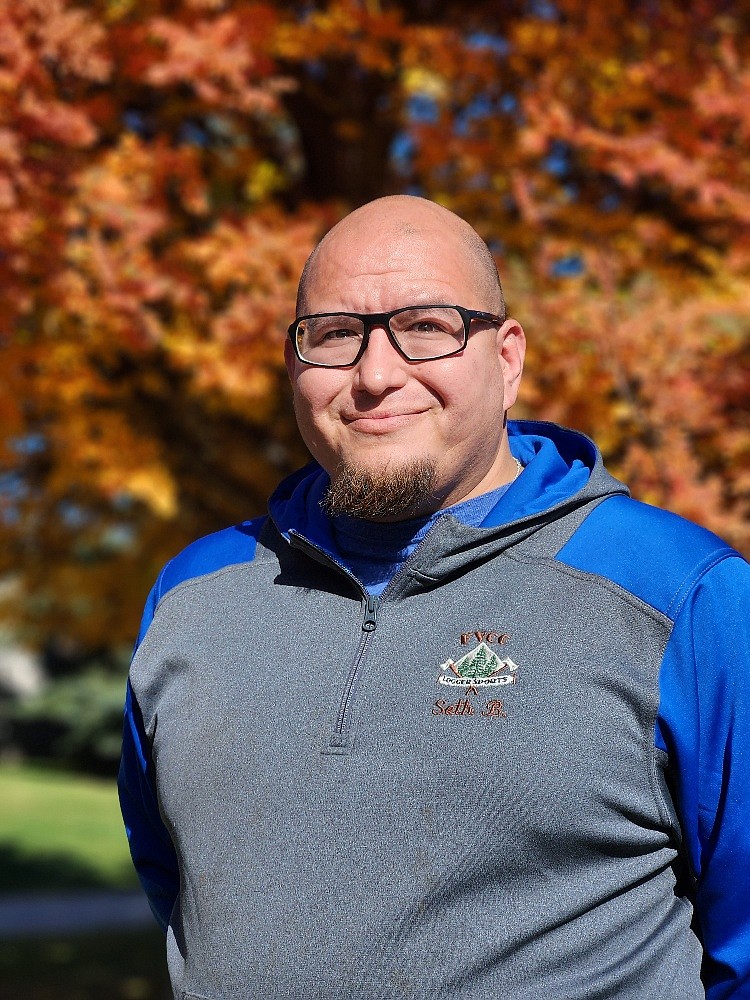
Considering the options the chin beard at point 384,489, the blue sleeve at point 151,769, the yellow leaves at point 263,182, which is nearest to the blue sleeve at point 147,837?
the blue sleeve at point 151,769

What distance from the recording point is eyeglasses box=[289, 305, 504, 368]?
1.89 m

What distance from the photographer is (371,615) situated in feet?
6.03

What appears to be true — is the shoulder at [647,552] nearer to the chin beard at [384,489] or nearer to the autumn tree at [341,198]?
the chin beard at [384,489]

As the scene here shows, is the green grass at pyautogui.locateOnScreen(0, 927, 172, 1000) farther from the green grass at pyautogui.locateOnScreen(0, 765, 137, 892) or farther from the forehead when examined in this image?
the forehead

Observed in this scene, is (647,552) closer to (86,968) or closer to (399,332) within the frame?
(399,332)

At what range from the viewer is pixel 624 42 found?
4.68m

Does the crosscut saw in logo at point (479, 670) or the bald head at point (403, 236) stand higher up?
the bald head at point (403, 236)

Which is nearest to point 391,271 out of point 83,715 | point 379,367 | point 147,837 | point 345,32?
point 379,367

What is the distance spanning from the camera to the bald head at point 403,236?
1.96m

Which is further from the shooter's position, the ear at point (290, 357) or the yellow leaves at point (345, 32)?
the yellow leaves at point (345, 32)

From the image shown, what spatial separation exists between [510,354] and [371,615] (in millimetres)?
550

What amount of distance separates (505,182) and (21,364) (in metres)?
2.17

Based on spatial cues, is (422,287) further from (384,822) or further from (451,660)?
(384,822)

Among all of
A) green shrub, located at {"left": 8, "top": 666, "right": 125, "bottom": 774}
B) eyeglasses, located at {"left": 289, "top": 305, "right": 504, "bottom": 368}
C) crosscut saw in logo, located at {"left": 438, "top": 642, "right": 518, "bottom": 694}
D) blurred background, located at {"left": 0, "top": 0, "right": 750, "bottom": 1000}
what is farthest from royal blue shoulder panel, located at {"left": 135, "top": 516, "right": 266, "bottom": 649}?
green shrub, located at {"left": 8, "top": 666, "right": 125, "bottom": 774}
